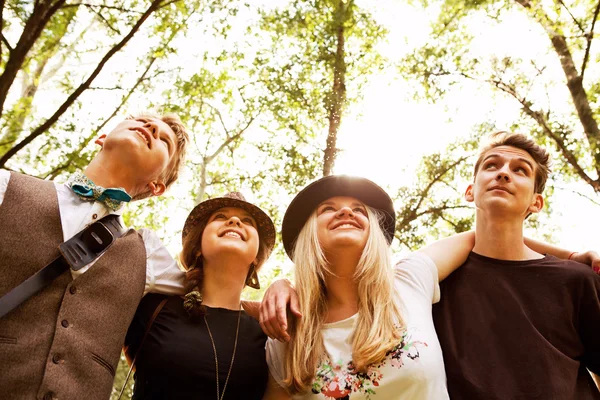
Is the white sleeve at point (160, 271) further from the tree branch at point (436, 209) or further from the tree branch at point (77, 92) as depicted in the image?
the tree branch at point (436, 209)

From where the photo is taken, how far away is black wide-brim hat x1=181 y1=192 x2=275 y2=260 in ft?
10.7

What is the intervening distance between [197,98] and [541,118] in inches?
291

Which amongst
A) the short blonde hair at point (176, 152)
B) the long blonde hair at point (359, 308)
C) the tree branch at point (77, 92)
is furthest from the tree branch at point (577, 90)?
the tree branch at point (77, 92)

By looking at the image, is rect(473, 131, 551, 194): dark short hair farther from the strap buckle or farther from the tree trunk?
the tree trunk

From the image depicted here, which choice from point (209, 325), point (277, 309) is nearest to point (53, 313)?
point (209, 325)

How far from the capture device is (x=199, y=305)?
2.82 m

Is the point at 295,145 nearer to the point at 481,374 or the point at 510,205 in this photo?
the point at 510,205

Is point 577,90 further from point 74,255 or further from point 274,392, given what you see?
point 74,255

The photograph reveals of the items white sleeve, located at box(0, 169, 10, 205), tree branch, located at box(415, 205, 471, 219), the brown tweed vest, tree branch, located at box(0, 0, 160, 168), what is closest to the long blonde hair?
the brown tweed vest

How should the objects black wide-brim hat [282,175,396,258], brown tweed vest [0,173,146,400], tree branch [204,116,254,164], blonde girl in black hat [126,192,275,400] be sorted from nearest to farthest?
brown tweed vest [0,173,146,400], blonde girl in black hat [126,192,275,400], black wide-brim hat [282,175,396,258], tree branch [204,116,254,164]

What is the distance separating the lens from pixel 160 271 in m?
2.89

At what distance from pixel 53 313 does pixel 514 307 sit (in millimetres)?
2470

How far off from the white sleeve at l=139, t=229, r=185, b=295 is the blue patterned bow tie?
354mm

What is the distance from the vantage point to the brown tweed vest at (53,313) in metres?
2.07
